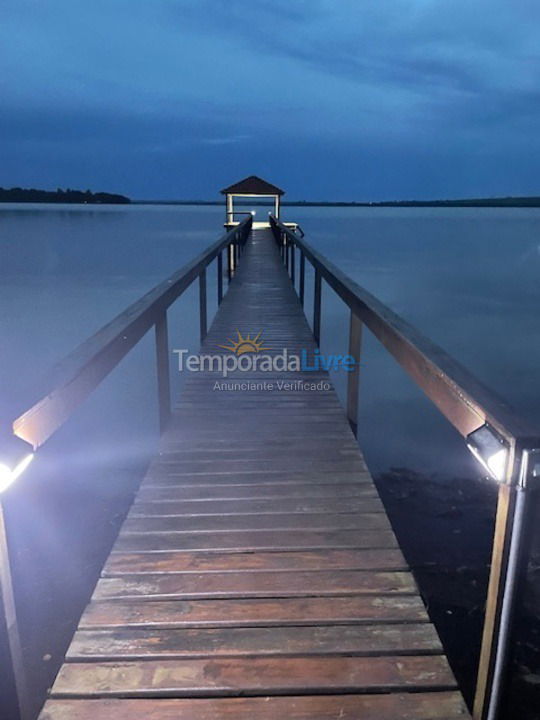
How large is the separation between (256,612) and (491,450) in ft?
3.67

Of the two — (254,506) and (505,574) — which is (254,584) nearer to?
(254,506)

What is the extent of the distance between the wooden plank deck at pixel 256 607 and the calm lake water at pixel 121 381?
36.0 inches

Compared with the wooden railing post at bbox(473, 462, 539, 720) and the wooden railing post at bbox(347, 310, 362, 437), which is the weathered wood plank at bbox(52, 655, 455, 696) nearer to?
the wooden railing post at bbox(473, 462, 539, 720)

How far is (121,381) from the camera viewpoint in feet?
40.0

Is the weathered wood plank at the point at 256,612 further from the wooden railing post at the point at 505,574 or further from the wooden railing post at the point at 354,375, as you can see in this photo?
the wooden railing post at the point at 354,375

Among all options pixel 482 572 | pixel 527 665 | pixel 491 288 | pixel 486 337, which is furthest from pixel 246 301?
pixel 491 288

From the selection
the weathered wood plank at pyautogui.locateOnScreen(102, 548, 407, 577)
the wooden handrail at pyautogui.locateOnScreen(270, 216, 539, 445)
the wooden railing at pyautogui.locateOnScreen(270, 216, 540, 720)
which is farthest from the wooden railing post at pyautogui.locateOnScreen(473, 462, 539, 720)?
the weathered wood plank at pyautogui.locateOnScreen(102, 548, 407, 577)

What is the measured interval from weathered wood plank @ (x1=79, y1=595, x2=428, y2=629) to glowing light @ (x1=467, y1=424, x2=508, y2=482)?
89 centimetres

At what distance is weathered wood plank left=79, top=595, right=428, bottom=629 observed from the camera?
1.95 metres

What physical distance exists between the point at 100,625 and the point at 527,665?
10.4 ft

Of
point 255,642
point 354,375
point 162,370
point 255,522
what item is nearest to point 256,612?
point 255,642

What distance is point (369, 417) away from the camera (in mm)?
10258

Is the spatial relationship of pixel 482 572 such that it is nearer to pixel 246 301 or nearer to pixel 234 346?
pixel 234 346

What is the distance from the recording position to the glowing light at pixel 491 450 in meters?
1.32
